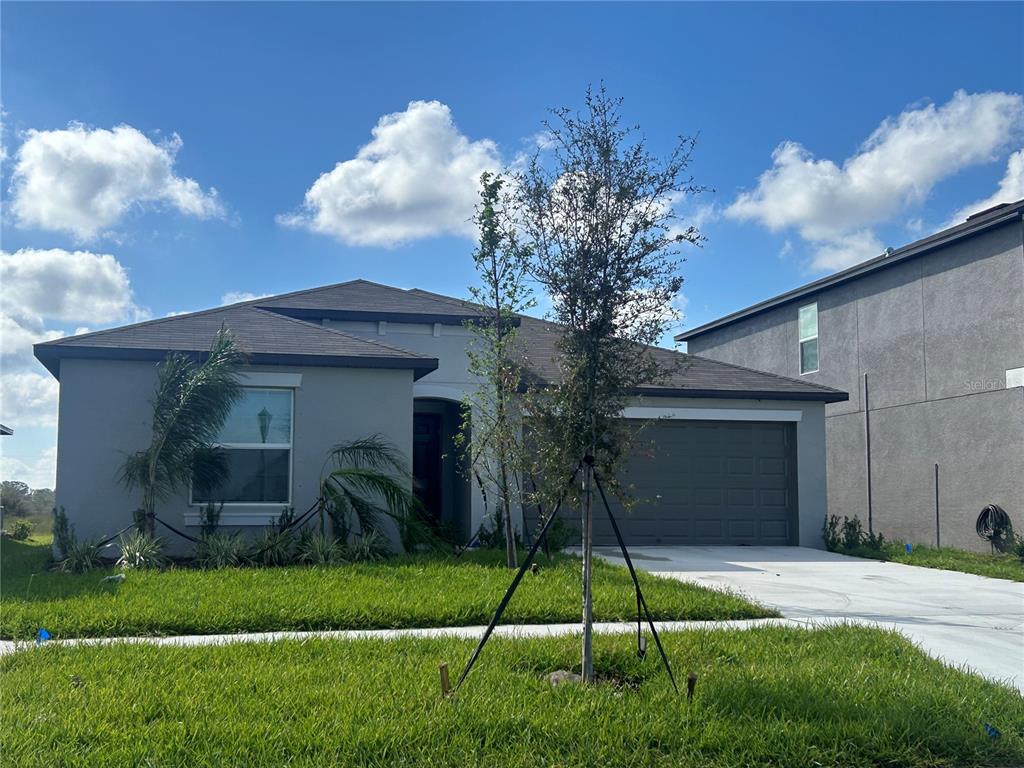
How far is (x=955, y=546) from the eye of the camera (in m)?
15.9

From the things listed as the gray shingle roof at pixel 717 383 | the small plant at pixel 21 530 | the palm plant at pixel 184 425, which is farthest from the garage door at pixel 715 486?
the small plant at pixel 21 530

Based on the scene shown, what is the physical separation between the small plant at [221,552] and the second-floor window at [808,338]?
1387cm

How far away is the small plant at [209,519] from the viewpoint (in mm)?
11703

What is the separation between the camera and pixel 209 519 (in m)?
11.7

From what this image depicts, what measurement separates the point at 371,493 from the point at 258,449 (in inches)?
66.8

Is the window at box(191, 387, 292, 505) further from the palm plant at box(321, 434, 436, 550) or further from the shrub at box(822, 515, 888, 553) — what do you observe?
the shrub at box(822, 515, 888, 553)

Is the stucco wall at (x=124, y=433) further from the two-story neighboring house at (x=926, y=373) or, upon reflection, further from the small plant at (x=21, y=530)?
the two-story neighboring house at (x=926, y=373)

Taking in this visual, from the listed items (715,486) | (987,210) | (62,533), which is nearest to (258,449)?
(62,533)

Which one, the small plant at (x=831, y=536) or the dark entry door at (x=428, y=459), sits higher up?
the dark entry door at (x=428, y=459)

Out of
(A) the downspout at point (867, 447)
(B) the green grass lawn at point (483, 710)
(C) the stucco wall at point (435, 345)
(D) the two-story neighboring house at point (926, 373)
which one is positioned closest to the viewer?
(B) the green grass lawn at point (483, 710)

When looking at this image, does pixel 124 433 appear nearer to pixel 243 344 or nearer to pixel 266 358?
pixel 243 344

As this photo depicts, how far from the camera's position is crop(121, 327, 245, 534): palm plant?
36.9 ft

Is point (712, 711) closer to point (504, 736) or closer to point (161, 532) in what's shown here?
point (504, 736)

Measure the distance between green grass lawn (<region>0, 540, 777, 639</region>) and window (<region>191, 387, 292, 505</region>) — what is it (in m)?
2.04
